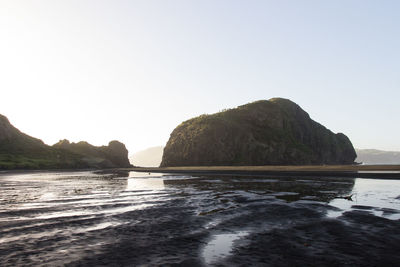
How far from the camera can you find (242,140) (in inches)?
5728

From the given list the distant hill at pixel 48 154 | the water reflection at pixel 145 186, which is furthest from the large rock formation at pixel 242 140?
the water reflection at pixel 145 186

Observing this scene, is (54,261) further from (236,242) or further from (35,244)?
(236,242)

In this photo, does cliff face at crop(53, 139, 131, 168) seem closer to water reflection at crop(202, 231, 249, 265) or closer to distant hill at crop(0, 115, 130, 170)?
distant hill at crop(0, 115, 130, 170)

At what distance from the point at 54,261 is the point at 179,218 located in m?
8.37

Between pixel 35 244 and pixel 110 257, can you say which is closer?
pixel 110 257

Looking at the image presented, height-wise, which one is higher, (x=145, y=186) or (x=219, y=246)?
(x=145, y=186)

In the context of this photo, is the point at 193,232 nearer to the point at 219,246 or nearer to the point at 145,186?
the point at 219,246

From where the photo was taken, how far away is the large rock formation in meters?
141

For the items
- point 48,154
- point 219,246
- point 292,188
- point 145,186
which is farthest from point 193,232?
point 48,154

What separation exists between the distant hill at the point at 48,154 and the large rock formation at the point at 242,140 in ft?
128

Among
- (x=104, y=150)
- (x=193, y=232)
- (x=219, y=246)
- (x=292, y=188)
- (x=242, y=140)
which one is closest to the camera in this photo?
(x=219, y=246)

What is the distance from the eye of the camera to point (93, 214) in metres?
17.1

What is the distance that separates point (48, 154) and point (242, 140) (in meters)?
108

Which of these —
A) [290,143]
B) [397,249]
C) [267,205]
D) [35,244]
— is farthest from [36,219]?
[290,143]
